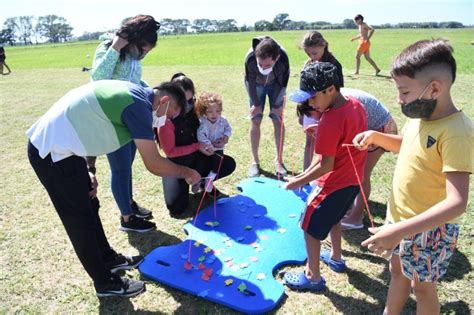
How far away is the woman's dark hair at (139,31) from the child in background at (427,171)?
1991 millimetres

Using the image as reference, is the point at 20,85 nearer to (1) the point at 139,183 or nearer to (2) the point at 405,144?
(1) the point at 139,183

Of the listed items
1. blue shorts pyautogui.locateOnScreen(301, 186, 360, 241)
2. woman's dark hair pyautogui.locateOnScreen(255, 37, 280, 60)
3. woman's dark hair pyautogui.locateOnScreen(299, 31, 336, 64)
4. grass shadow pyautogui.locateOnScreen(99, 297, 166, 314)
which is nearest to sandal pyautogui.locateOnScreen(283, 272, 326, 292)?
blue shorts pyautogui.locateOnScreen(301, 186, 360, 241)

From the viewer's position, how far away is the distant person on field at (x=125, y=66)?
3062 millimetres

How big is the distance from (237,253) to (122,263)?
925mm

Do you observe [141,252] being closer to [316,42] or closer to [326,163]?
[326,163]

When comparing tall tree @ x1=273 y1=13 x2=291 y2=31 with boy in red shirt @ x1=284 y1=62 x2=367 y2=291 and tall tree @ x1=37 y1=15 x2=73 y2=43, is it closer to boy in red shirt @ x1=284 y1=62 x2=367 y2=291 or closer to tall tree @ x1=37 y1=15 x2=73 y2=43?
tall tree @ x1=37 y1=15 x2=73 y2=43

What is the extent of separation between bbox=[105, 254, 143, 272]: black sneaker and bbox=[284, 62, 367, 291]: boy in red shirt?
1.22 m

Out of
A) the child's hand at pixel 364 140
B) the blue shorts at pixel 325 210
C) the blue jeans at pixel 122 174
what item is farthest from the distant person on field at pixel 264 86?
the child's hand at pixel 364 140

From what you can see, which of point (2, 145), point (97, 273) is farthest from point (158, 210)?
point (2, 145)

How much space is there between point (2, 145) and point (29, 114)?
2439 millimetres

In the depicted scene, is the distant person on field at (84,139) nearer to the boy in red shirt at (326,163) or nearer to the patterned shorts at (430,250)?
the boy in red shirt at (326,163)

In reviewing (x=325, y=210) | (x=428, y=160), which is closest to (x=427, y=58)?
(x=428, y=160)

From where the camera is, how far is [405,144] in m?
1.98

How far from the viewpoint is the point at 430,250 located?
6.24 ft
